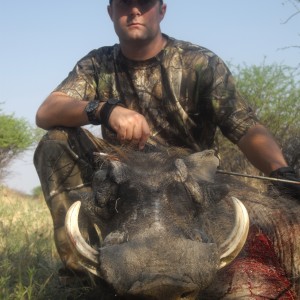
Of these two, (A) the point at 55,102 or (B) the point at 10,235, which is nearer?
(A) the point at 55,102

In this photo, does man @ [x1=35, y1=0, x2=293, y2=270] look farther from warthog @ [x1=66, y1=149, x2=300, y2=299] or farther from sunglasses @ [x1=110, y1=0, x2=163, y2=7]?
warthog @ [x1=66, y1=149, x2=300, y2=299]

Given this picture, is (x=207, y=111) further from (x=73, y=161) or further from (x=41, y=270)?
(x=41, y=270)

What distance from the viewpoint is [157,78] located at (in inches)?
159

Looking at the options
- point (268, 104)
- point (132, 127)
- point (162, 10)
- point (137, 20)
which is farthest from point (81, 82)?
point (268, 104)

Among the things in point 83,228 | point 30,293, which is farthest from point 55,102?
point 30,293

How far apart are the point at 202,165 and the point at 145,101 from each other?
119cm

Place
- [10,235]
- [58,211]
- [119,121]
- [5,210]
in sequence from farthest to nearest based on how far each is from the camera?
[5,210], [10,235], [58,211], [119,121]

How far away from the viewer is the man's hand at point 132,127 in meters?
2.99

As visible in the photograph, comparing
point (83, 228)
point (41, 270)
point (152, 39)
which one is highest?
point (152, 39)

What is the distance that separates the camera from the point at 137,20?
4027 mm

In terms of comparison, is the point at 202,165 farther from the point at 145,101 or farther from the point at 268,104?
the point at 268,104

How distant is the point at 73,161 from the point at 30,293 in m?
0.91

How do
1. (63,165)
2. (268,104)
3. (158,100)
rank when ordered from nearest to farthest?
(63,165)
(158,100)
(268,104)

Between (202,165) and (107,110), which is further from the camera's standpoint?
(107,110)
